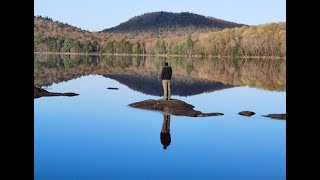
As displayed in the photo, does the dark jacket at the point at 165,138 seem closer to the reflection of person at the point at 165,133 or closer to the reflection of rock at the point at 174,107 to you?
the reflection of person at the point at 165,133

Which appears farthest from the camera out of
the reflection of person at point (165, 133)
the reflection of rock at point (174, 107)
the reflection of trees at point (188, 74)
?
the reflection of trees at point (188, 74)

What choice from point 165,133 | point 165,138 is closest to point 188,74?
point 165,133

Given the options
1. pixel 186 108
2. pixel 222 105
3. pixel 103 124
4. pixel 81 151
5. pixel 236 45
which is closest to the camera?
pixel 81 151

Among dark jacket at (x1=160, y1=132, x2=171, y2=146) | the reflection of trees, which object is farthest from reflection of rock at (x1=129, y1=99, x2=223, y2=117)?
the reflection of trees

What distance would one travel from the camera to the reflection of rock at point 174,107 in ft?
85.4

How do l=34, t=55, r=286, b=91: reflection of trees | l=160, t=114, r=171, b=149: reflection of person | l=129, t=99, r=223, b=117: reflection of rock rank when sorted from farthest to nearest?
l=34, t=55, r=286, b=91: reflection of trees → l=129, t=99, r=223, b=117: reflection of rock → l=160, t=114, r=171, b=149: reflection of person

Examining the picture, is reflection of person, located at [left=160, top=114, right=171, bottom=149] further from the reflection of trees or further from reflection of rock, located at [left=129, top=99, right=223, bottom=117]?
the reflection of trees

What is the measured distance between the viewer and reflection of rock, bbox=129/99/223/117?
1025 inches

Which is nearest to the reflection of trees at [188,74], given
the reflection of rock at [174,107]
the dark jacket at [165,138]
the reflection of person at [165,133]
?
the reflection of rock at [174,107]

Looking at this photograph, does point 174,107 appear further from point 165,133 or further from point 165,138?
point 165,138
